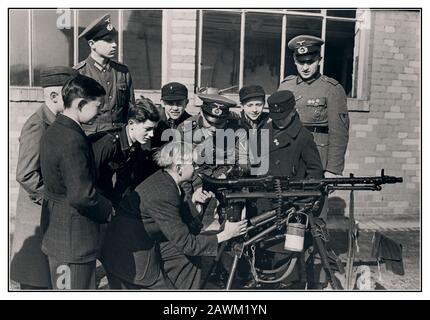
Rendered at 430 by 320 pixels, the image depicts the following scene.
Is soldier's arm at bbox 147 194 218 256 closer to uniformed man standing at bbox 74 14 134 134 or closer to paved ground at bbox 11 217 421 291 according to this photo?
paved ground at bbox 11 217 421 291

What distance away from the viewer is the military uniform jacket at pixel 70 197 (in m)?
2.54

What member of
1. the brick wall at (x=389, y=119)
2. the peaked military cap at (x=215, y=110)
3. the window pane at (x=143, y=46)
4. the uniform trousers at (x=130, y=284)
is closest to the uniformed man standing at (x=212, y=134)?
the peaked military cap at (x=215, y=110)

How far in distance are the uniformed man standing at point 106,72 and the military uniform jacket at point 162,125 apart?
37 cm

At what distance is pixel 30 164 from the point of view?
2.94 metres

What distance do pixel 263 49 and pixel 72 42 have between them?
266 cm

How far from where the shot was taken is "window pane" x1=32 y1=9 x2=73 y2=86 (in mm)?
5465

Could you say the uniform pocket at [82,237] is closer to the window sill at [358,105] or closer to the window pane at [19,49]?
the window pane at [19,49]

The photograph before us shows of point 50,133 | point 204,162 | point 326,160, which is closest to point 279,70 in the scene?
point 326,160

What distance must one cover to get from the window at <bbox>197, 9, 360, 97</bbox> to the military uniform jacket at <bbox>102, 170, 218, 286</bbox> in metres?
3.05

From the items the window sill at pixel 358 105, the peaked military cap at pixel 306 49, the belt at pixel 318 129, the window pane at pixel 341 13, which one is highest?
the window pane at pixel 341 13

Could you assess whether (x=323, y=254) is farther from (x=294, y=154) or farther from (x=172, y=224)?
(x=172, y=224)

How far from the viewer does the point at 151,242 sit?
2961 mm

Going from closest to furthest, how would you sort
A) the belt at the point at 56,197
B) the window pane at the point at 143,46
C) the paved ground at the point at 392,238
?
the belt at the point at 56,197 → the paved ground at the point at 392,238 → the window pane at the point at 143,46

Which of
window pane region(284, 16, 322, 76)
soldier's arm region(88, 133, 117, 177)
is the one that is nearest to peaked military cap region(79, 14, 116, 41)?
soldier's arm region(88, 133, 117, 177)
